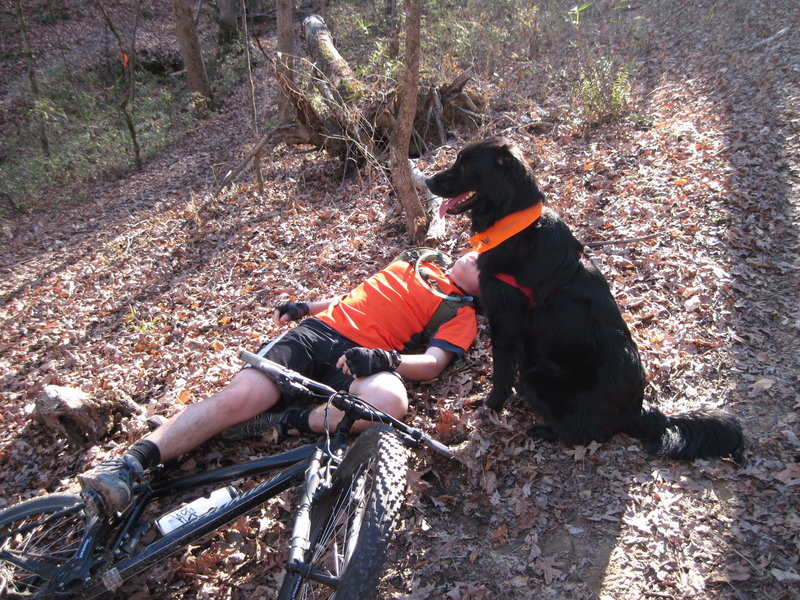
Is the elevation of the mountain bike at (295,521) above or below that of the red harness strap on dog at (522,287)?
below

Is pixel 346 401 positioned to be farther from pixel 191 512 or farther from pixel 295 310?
pixel 295 310

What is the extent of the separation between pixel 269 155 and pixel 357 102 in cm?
240

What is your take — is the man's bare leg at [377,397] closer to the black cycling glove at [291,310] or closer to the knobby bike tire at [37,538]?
the black cycling glove at [291,310]

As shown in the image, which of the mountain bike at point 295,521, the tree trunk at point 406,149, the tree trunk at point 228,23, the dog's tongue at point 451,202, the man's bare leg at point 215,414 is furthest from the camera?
the tree trunk at point 228,23

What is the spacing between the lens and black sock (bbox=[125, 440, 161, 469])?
2.90 metres

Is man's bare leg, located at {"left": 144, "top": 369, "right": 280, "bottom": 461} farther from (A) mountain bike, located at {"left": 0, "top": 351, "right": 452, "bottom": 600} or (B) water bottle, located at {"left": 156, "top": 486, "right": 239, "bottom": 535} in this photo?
(B) water bottle, located at {"left": 156, "top": 486, "right": 239, "bottom": 535}

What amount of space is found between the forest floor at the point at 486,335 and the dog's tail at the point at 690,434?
4.5 inches

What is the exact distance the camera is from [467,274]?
3.84 m

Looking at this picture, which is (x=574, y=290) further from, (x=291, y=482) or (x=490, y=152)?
(x=291, y=482)

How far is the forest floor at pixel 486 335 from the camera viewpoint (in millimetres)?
2650

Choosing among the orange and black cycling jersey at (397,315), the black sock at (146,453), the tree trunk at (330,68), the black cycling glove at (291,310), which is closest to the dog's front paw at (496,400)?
the orange and black cycling jersey at (397,315)

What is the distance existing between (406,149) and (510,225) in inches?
99.9

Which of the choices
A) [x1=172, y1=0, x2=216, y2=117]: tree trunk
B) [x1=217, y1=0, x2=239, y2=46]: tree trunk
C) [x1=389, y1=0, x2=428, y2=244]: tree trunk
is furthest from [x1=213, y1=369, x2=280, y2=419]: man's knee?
[x1=217, y1=0, x2=239, y2=46]: tree trunk

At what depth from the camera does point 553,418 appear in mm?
3146
